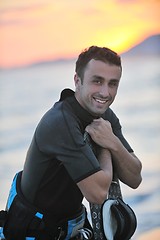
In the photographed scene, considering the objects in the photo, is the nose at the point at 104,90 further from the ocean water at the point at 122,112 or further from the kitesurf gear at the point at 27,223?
the ocean water at the point at 122,112

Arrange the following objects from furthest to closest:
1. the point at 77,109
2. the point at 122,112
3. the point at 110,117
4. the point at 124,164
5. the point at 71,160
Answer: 1. the point at 122,112
2. the point at 110,117
3. the point at 124,164
4. the point at 77,109
5. the point at 71,160

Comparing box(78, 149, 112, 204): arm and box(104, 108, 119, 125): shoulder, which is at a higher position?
box(104, 108, 119, 125): shoulder

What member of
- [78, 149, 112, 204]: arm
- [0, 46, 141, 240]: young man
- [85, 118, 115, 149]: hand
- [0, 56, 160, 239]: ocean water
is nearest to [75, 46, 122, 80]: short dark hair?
[0, 46, 141, 240]: young man

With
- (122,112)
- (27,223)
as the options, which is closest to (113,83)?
(27,223)

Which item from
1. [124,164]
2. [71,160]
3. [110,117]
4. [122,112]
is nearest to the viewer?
[71,160]

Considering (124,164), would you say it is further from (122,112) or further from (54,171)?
(122,112)

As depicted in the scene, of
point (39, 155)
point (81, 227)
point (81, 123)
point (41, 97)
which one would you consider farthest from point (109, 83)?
point (41, 97)

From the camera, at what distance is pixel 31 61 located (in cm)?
303

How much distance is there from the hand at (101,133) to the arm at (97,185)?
3.8 inches

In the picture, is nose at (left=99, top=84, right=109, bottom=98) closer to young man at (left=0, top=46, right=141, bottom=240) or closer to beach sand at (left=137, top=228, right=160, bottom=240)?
young man at (left=0, top=46, right=141, bottom=240)

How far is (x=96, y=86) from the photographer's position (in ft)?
7.25

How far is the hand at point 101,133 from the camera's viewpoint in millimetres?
2240

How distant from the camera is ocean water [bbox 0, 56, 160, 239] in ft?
9.84

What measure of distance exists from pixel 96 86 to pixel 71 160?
0.93 feet
